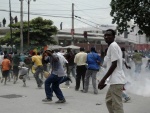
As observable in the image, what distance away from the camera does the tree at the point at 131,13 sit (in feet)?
51.7

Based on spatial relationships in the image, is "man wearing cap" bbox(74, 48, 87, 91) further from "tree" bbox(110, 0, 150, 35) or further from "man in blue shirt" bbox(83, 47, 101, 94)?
"tree" bbox(110, 0, 150, 35)

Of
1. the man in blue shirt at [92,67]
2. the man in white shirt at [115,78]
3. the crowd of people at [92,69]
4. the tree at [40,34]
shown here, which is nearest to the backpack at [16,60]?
the crowd of people at [92,69]

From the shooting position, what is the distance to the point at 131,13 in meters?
16.4

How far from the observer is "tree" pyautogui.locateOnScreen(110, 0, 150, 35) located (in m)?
15.8

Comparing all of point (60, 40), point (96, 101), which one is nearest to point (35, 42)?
point (60, 40)

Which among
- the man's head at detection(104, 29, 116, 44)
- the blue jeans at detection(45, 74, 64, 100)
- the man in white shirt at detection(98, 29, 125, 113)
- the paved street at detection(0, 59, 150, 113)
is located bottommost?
the paved street at detection(0, 59, 150, 113)

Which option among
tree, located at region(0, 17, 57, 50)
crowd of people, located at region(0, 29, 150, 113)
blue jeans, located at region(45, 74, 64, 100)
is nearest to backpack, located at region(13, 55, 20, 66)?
crowd of people, located at region(0, 29, 150, 113)

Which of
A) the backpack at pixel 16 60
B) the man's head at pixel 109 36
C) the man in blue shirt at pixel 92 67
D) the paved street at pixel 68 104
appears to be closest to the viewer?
the man's head at pixel 109 36

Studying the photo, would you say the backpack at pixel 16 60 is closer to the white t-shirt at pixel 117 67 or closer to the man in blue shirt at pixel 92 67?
the man in blue shirt at pixel 92 67

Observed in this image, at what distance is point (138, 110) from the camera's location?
8336mm

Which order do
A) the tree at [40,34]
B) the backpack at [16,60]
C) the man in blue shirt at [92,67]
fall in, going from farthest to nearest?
1. the tree at [40,34]
2. the backpack at [16,60]
3. the man in blue shirt at [92,67]

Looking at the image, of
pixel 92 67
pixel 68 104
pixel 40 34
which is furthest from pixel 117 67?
pixel 40 34

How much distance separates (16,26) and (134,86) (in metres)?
32.2

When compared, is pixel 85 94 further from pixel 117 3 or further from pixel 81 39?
pixel 81 39
